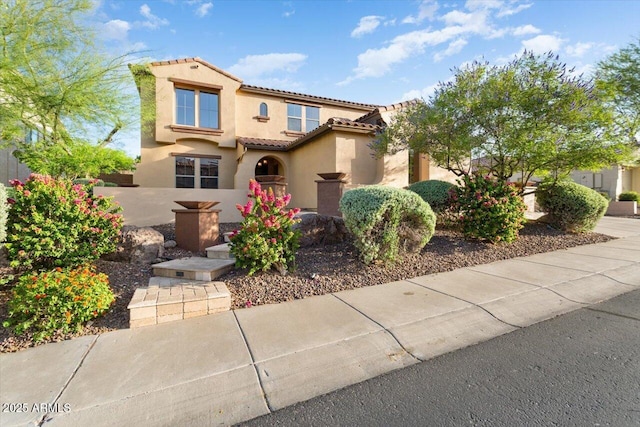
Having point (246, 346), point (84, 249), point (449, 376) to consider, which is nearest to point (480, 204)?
point (449, 376)

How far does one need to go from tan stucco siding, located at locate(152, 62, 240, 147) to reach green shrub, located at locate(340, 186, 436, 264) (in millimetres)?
10394

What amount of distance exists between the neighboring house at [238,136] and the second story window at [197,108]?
4 cm

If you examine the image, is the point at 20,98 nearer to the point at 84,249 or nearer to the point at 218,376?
the point at 84,249

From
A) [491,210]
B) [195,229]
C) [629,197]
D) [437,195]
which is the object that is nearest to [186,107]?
[195,229]

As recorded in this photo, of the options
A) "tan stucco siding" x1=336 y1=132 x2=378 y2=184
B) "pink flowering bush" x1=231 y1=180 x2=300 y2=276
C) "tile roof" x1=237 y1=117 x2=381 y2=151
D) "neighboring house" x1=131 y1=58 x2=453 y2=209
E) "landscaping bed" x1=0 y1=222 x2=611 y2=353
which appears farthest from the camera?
"neighboring house" x1=131 y1=58 x2=453 y2=209

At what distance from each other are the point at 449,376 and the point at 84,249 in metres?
5.34

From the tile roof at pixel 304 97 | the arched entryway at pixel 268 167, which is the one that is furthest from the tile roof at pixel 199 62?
the arched entryway at pixel 268 167

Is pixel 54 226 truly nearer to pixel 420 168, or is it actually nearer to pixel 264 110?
pixel 420 168

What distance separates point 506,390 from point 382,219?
3.22 m

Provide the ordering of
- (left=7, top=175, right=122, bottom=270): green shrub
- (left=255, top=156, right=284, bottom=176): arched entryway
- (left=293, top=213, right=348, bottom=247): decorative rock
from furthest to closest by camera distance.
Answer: (left=255, top=156, right=284, bottom=176): arched entryway
(left=293, top=213, right=348, bottom=247): decorative rock
(left=7, top=175, right=122, bottom=270): green shrub

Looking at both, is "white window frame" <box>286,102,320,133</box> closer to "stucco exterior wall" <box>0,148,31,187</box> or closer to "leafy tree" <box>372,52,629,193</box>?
"leafy tree" <box>372,52,629,193</box>

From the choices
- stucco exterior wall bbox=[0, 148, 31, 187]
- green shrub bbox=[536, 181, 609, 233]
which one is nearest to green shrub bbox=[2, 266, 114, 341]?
green shrub bbox=[536, 181, 609, 233]

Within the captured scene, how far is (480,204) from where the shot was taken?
655 centimetres

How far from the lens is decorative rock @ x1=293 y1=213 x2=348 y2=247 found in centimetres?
683
